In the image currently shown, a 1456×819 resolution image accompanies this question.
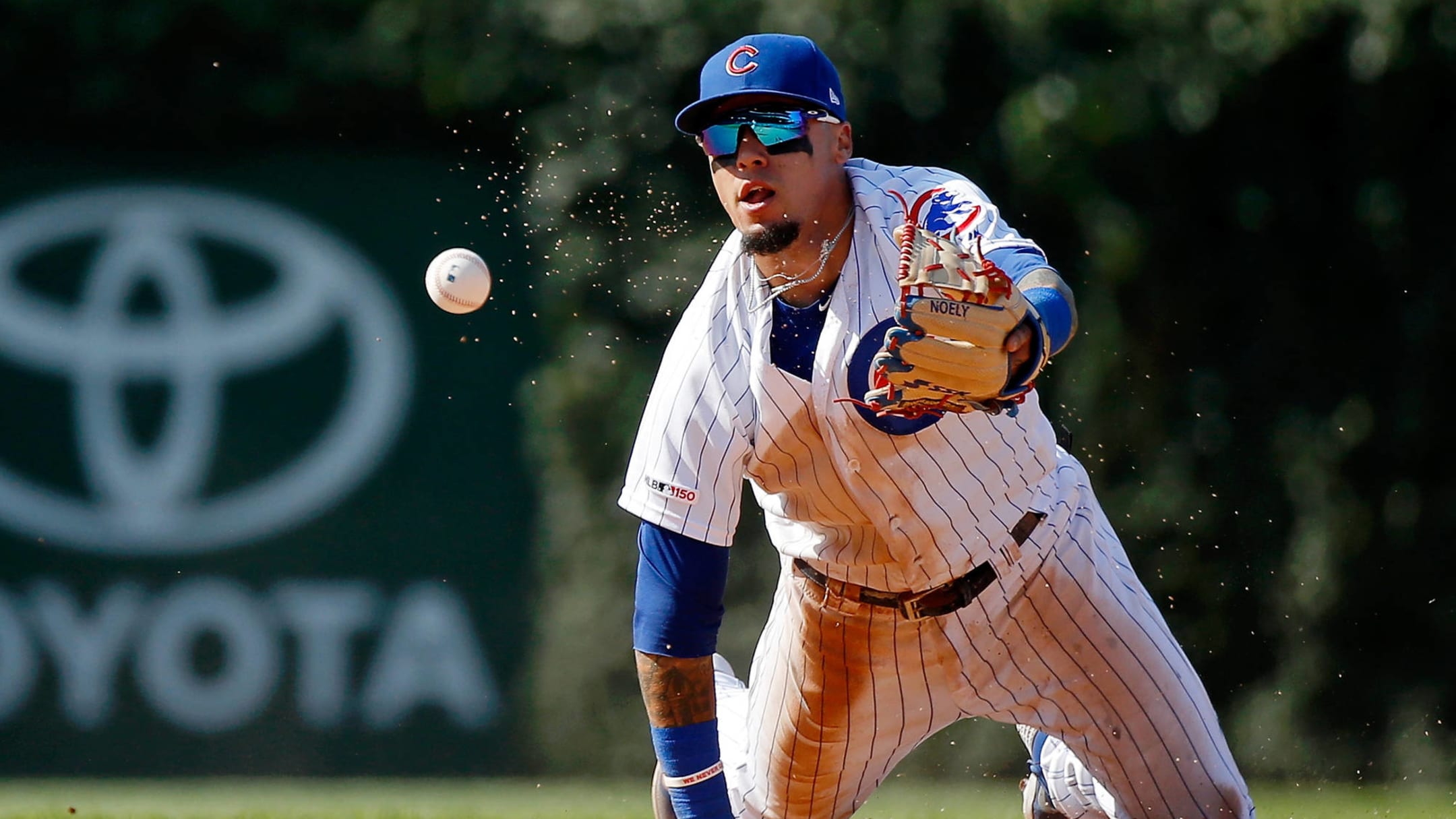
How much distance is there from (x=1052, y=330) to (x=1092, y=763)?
1.29 meters

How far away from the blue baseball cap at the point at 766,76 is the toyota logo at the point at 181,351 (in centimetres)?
471

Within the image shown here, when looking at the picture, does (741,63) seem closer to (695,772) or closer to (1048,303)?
(1048,303)

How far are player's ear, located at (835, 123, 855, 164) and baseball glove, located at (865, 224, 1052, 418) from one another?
2.11 ft

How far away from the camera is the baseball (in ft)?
→ 14.4

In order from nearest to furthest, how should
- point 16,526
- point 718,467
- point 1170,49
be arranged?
point 718,467 < point 1170,49 < point 16,526

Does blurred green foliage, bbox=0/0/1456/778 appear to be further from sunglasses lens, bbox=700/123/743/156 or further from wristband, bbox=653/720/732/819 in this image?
wristband, bbox=653/720/732/819

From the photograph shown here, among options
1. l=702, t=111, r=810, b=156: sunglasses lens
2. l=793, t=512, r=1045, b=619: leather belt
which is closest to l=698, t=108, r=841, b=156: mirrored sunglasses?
l=702, t=111, r=810, b=156: sunglasses lens

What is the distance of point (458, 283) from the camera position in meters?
4.39

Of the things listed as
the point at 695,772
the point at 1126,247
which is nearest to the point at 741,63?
the point at 695,772

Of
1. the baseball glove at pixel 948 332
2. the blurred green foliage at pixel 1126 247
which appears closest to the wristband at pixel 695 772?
the baseball glove at pixel 948 332

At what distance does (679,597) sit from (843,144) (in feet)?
3.47

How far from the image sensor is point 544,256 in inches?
308

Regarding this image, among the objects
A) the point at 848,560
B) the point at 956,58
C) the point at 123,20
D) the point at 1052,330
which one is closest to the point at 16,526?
the point at 123,20

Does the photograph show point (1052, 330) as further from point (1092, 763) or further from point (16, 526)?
point (16, 526)
